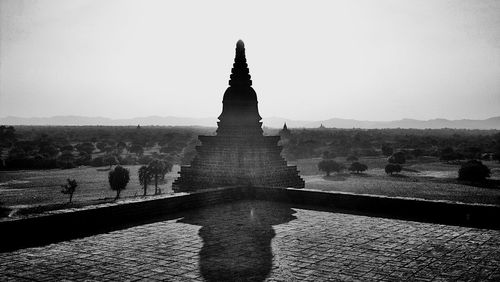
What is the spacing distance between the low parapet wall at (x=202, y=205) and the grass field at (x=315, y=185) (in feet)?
57.3

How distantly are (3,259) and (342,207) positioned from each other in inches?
307

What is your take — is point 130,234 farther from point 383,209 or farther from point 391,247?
point 383,209

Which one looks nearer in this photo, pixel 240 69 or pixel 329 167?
pixel 240 69

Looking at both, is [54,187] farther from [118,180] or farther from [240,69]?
[240,69]

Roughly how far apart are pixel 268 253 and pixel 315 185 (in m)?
28.4

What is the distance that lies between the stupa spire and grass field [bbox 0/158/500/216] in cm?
1508

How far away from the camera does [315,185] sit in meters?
35.0

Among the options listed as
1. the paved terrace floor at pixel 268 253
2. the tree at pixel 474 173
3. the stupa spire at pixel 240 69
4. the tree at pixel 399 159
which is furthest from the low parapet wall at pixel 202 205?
the tree at pixel 399 159

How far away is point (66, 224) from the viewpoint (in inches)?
330

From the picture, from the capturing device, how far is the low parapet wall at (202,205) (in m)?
7.90

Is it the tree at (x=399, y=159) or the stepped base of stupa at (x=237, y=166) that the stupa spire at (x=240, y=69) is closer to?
the stepped base of stupa at (x=237, y=166)

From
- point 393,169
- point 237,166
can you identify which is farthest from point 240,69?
point 393,169

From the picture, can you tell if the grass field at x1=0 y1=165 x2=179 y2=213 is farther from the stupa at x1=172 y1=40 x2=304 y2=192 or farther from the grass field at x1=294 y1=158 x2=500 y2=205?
the stupa at x1=172 y1=40 x2=304 y2=192

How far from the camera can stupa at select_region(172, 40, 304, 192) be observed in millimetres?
14625
